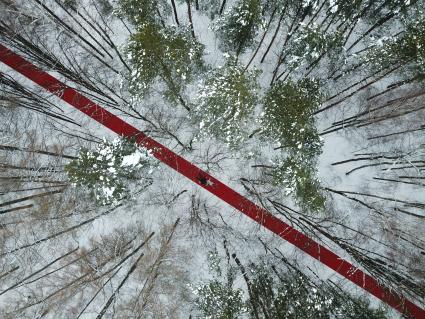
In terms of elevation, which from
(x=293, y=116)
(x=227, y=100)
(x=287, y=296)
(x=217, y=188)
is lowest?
(x=287, y=296)

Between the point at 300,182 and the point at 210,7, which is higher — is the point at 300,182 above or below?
below

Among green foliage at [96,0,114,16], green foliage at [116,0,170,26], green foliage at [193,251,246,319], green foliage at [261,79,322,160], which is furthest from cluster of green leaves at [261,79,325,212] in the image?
green foliage at [96,0,114,16]

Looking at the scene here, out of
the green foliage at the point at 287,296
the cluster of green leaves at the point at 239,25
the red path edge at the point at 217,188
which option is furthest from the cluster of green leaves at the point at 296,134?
the green foliage at the point at 287,296

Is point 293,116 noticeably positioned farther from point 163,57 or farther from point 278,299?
point 278,299

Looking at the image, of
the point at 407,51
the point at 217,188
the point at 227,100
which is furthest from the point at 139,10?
the point at 407,51

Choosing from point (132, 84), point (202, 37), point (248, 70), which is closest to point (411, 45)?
point (248, 70)

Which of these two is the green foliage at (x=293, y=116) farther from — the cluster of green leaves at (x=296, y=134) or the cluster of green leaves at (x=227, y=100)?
the cluster of green leaves at (x=227, y=100)

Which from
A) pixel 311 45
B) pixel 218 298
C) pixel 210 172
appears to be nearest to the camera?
pixel 311 45
